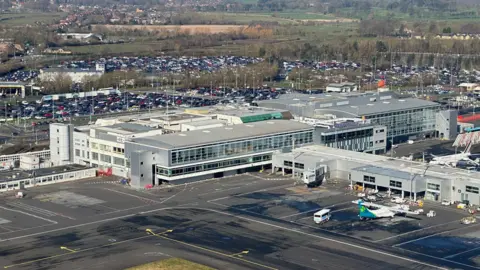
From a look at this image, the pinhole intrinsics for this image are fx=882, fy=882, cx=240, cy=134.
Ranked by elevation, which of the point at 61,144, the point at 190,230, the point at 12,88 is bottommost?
the point at 190,230

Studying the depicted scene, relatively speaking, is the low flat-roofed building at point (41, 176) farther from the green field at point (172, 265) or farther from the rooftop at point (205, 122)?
the green field at point (172, 265)

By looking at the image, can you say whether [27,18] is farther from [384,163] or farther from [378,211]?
[378,211]

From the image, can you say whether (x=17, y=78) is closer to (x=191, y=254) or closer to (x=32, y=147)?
(x=32, y=147)

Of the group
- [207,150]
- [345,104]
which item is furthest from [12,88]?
[207,150]

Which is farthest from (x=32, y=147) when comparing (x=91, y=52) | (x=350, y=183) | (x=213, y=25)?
(x=213, y=25)

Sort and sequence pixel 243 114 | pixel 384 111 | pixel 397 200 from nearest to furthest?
pixel 397 200 → pixel 243 114 → pixel 384 111
